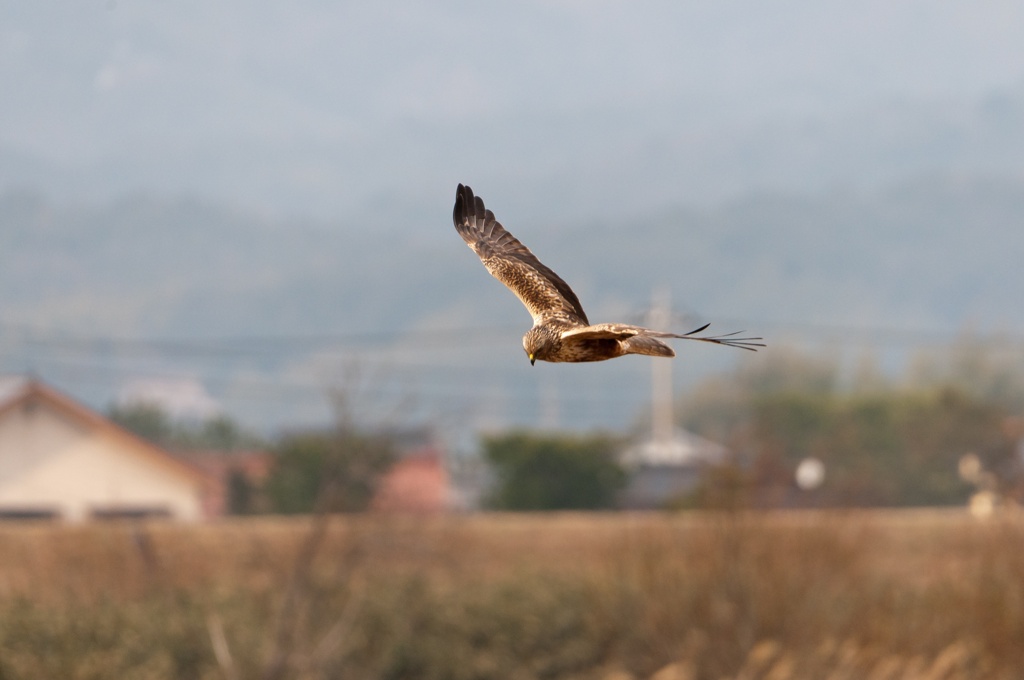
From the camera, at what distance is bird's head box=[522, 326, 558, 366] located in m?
2.67

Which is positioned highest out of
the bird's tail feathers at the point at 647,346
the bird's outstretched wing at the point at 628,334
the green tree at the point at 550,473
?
the bird's outstretched wing at the point at 628,334

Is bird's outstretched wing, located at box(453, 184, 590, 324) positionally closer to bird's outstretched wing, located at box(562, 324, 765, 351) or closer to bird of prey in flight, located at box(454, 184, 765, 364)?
bird of prey in flight, located at box(454, 184, 765, 364)

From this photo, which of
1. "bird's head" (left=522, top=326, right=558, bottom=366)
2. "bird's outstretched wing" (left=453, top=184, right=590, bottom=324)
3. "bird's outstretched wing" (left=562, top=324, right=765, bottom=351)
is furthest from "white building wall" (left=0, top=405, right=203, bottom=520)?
"bird's outstretched wing" (left=562, top=324, right=765, bottom=351)

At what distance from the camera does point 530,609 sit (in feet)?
120

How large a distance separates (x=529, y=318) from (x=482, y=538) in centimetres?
4710

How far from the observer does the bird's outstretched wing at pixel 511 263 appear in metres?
3.07

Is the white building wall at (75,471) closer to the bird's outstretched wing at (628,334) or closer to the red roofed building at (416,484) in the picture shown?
the red roofed building at (416,484)

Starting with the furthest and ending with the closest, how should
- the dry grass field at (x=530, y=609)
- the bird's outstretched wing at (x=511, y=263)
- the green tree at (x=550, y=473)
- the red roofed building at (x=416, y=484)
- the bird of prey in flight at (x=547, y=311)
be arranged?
the green tree at (x=550, y=473)
the red roofed building at (x=416, y=484)
the dry grass field at (x=530, y=609)
the bird's outstretched wing at (x=511, y=263)
the bird of prey in flight at (x=547, y=311)

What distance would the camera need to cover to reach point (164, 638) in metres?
31.4

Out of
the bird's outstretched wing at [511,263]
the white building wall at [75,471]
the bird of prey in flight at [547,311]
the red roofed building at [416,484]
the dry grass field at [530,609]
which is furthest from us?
the white building wall at [75,471]

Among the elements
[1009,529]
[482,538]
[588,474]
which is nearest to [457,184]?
[1009,529]

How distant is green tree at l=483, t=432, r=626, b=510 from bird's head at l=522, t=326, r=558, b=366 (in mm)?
75303

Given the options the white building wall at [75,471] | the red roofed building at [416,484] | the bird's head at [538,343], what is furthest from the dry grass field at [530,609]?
the white building wall at [75,471]

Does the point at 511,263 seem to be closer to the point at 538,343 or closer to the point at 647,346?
the point at 538,343
